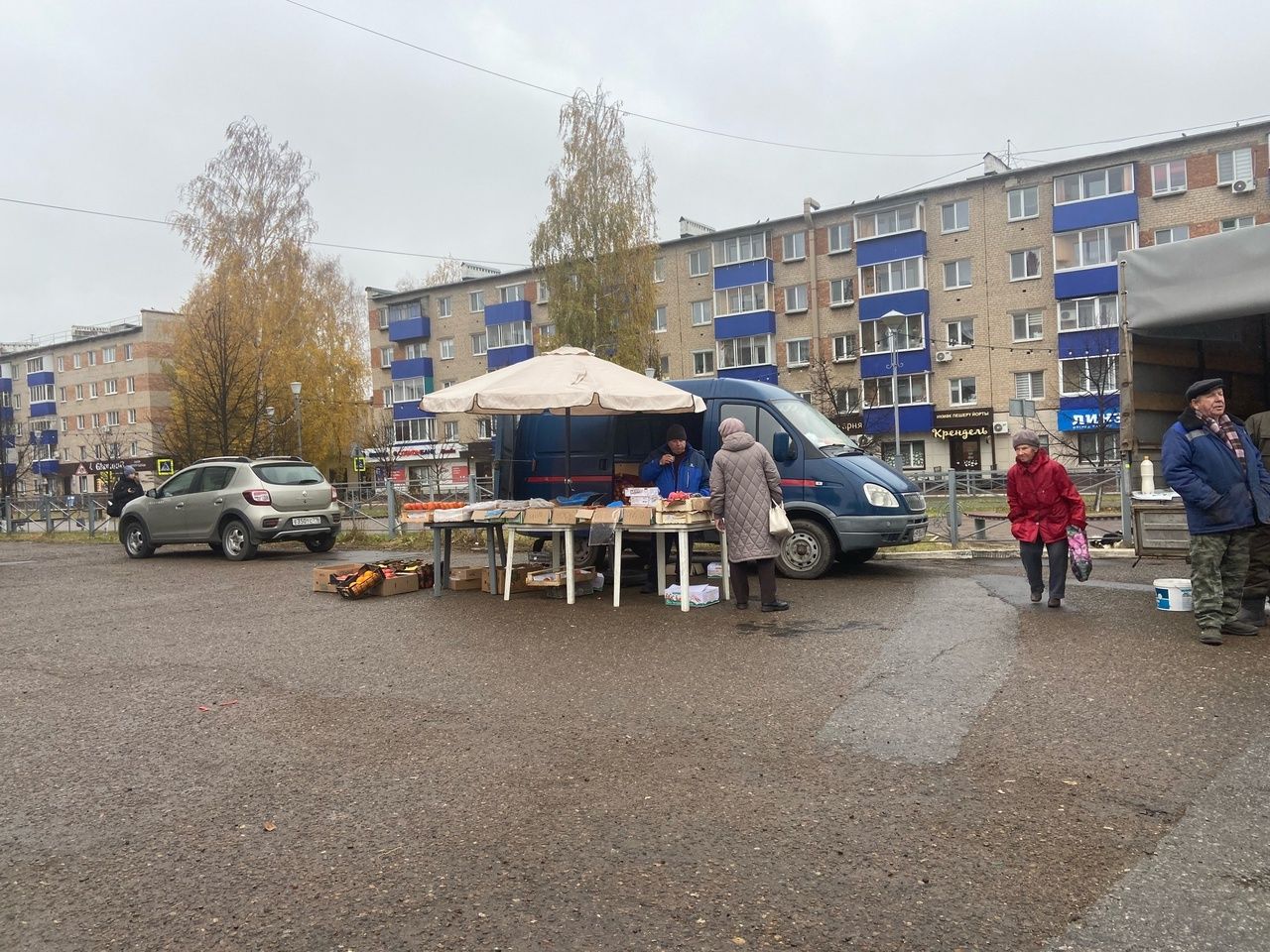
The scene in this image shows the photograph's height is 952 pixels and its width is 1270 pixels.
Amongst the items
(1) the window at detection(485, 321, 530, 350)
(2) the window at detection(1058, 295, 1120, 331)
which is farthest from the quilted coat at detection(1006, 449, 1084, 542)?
(1) the window at detection(485, 321, 530, 350)

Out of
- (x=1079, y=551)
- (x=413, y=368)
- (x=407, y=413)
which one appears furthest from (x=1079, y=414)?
(x=407, y=413)

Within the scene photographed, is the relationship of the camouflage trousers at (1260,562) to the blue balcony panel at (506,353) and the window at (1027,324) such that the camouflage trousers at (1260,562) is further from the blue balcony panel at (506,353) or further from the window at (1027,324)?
the blue balcony panel at (506,353)

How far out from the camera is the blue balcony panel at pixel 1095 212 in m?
40.2

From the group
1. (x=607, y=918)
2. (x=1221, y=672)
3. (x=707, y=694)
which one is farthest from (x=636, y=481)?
(x=607, y=918)

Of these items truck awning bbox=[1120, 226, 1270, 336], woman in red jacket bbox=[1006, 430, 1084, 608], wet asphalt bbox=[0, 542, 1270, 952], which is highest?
truck awning bbox=[1120, 226, 1270, 336]

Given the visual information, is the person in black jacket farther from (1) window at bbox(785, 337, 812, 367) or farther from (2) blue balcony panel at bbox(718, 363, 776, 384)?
(1) window at bbox(785, 337, 812, 367)

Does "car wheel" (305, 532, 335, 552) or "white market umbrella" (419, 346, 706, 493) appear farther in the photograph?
"car wheel" (305, 532, 335, 552)

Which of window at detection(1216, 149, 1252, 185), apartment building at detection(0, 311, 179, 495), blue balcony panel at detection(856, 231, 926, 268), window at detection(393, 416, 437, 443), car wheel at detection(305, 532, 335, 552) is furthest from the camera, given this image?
apartment building at detection(0, 311, 179, 495)

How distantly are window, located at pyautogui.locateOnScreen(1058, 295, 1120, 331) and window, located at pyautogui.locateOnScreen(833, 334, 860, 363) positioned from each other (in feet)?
30.3

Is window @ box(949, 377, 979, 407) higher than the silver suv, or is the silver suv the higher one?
window @ box(949, 377, 979, 407)

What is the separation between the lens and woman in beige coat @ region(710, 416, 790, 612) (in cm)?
868

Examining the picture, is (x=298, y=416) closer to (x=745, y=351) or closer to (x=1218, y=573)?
(x=745, y=351)

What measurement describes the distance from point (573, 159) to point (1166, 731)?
35976 mm

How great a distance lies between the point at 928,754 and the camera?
456 centimetres
